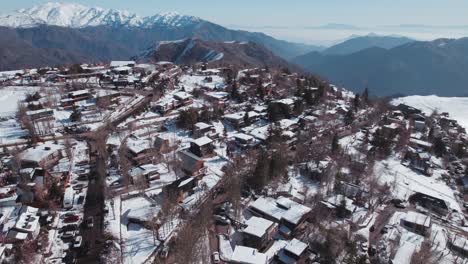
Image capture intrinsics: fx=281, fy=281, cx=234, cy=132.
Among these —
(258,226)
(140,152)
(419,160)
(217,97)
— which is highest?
(217,97)

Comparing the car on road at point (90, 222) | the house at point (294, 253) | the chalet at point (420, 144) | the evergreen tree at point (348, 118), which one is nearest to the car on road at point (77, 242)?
the car on road at point (90, 222)

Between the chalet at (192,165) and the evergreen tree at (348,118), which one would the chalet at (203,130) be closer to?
the chalet at (192,165)

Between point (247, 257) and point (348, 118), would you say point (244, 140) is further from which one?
point (348, 118)

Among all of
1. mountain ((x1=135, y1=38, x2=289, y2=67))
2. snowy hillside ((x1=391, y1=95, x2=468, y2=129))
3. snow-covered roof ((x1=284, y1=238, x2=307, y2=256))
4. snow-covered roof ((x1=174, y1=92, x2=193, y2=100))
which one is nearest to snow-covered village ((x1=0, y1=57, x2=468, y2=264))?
snow-covered roof ((x1=284, y1=238, x2=307, y2=256))

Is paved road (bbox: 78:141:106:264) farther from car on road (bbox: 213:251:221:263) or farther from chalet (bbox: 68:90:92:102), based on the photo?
chalet (bbox: 68:90:92:102)

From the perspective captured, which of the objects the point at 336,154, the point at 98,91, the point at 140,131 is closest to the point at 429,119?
the point at 336,154

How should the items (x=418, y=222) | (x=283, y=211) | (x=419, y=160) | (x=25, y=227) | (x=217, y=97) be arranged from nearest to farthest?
1. (x=25, y=227)
2. (x=283, y=211)
3. (x=418, y=222)
4. (x=419, y=160)
5. (x=217, y=97)

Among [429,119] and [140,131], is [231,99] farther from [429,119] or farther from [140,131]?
[429,119]

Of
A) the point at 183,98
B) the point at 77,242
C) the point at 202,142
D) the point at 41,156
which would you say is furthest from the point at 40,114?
the point at 77,242
